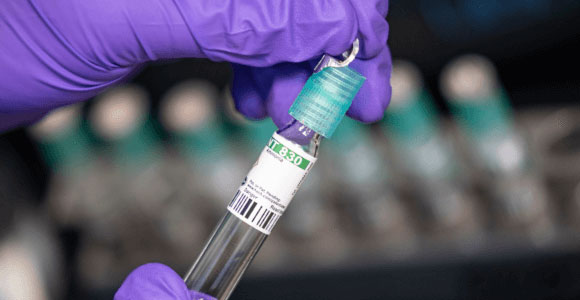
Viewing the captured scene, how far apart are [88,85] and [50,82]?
0.05m

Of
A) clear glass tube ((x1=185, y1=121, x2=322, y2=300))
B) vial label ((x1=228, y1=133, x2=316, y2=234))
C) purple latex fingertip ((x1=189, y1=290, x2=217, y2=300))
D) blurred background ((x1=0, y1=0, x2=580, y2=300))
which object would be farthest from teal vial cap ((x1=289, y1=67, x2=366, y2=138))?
blurred background ((x1=0, y1=0, x2=580, y2=300))

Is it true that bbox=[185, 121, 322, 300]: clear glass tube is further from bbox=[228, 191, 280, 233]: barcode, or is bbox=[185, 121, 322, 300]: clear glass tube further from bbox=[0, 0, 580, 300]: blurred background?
bbox=[0, 0, 580, 300]: blurred background

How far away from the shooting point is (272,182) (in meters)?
0.67

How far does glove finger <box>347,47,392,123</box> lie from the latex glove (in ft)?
1.13

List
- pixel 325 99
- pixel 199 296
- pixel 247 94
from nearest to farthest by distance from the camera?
pixel 325 99 → pixel 199 296 → pixel 247 94

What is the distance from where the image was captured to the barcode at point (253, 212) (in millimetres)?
683

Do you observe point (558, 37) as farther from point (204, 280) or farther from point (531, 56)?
point (204, 280)

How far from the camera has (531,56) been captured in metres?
1.34

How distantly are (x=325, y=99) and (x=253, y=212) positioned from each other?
16cm

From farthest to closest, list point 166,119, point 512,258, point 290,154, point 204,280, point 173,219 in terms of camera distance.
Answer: point 166,119
point 173,219
point 512,258
point 204,280
point 290,154

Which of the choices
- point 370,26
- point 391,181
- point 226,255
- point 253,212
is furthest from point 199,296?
point 391,181

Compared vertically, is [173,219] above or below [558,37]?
below

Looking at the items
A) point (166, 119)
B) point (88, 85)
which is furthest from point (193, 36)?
point (166, 119)

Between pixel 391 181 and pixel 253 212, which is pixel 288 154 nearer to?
pixel 253 212
